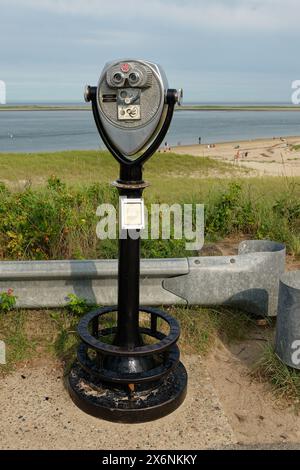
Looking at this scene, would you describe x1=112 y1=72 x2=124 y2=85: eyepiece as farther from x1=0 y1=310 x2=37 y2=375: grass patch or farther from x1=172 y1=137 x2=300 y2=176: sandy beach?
x1=172 y1=137 x2=300 y2=176: sandy beach

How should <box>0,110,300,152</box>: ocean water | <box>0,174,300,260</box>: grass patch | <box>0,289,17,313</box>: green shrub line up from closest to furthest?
1. <box>0,289,17,313</box>: green shrub
2. <box>0,174,300,260</box>: grass patch
3. <box>0,110,300,152</box>: ocean water

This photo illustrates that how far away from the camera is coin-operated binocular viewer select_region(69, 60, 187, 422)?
2422 mm

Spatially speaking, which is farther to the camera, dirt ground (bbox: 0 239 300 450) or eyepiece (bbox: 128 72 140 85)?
dirt ground (bbox: 0 239 300 450)

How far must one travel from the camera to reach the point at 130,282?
273cm

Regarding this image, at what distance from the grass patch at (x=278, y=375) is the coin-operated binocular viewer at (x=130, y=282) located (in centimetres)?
52

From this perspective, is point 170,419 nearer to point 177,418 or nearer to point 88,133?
point 177,418

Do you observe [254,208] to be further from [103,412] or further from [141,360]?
[103,412]

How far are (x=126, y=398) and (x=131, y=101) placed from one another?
5.19 ft

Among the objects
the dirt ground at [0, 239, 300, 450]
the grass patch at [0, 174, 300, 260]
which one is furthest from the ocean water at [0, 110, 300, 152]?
the dirt ground at [0, 239, 300, 450]

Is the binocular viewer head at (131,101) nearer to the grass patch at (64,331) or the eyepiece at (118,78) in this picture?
the eyepiece at (118,78)

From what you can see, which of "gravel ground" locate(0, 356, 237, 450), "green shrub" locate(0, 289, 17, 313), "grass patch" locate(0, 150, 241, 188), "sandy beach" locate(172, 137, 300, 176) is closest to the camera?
"gravel ground" locate(0, 356, 237, 450)

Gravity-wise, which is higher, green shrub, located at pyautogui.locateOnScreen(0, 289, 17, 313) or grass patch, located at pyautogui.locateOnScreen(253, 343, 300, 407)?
green shrub, located at pyautogui.locateOnScreen(0, 289, 17, 313)

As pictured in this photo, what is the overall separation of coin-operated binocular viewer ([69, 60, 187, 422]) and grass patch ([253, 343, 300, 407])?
52cm

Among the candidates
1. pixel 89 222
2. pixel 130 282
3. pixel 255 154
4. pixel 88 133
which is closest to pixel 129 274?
pixel 130 282
